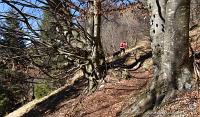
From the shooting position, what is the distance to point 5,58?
56.6ft

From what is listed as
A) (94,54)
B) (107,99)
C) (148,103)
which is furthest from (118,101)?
(94,54)

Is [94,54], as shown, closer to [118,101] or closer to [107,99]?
[107,99]

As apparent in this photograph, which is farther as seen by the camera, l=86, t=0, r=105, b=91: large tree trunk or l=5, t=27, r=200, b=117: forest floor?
l=86, t=0, r=105, b=91: large tree trunk

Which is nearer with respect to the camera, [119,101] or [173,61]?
[173,61]

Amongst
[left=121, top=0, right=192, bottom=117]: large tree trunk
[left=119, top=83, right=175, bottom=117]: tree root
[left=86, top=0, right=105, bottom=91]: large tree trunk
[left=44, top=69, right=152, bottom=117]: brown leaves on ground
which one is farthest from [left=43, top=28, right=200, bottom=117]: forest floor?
[left=86, top=0, right=105, bottom=91]: large tree trunk

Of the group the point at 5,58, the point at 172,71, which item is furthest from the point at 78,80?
the point at 172,71

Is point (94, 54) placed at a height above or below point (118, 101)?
above

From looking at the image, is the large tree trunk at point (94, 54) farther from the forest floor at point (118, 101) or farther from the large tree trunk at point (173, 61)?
the large tree trunk at point (173, 61)

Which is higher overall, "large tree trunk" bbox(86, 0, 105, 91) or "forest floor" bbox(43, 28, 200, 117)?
"large tree trunk" bbox(86, 0, 105, 91)

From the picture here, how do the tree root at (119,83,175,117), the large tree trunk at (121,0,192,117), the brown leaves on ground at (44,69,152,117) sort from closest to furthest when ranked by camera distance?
the large tree trunk at (121,0,192,117)
the tree root at (119,83,175,117)
the brown leaves on ground at (44,69,152,117)

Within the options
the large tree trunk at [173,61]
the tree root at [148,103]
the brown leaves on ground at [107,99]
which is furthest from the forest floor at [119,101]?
the large tree trunk at [173,61]

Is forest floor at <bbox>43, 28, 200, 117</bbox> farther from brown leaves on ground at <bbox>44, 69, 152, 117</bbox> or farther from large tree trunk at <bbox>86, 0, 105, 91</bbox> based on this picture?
large tree trunk at <bbox>86, 0, 105, 91</bbox>

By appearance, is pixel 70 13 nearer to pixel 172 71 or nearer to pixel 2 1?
pixel 2 1

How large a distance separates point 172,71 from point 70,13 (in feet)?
28.8
